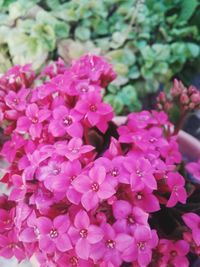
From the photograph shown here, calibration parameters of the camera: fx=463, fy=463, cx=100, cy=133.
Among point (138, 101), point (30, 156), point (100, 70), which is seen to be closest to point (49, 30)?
point (138, 101)

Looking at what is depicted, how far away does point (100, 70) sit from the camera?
2.19ft

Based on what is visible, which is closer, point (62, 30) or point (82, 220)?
point (82, 220)

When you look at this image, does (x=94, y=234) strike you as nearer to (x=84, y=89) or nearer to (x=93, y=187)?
(x=93, y=187)

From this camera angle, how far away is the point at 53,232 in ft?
1.72

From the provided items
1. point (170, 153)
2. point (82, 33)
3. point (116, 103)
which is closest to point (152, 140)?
point (170, 153)

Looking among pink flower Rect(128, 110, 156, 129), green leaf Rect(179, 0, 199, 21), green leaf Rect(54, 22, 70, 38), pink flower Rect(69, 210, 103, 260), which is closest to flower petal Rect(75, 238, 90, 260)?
pink flower Rect(69, 210, 103, 260)

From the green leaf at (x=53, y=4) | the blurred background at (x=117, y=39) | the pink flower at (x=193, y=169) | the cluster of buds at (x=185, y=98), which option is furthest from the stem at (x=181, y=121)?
the green leaf at (x=53, y=4)

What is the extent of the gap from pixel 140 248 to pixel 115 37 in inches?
31.3

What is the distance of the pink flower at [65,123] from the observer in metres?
0.59

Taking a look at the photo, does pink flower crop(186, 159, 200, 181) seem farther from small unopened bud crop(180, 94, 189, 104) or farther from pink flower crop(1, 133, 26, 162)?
pink flower crop(1, 133, 26, 162)

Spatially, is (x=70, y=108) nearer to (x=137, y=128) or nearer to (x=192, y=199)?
(x=137, y=128)

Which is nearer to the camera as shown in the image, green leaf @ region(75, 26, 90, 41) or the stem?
the stem

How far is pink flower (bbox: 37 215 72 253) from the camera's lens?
0.51 m

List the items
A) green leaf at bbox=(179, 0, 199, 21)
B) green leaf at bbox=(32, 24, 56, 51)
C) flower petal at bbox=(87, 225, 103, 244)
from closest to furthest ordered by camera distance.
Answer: flower petal at bbox=(87, 225, 103, 244)
green leaf at bbox=(32, 24, 56, 51)
green leaf at bbox=(179, 0, 199, 21)
